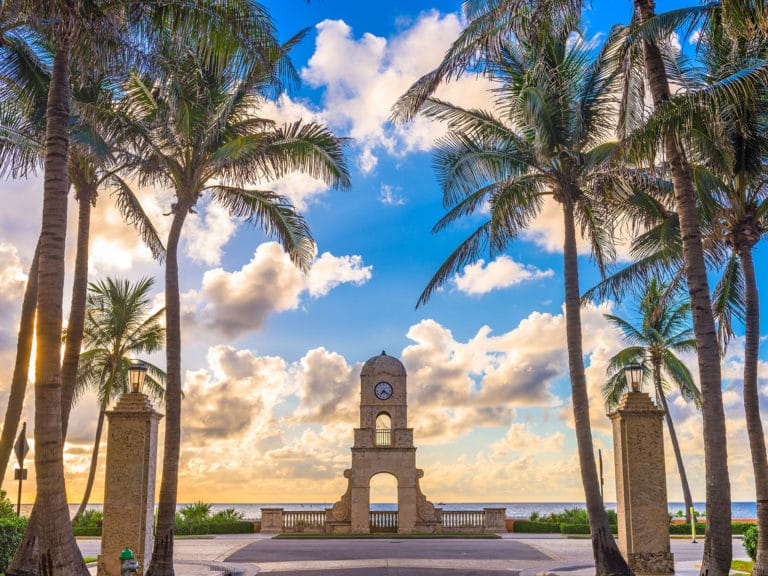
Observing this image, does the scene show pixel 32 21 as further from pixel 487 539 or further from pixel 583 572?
pixel 487 539

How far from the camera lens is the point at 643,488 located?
54.3 ft

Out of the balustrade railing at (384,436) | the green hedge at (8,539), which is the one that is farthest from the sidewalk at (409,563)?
the balustrade railing at (384,436)

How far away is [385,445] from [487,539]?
7.22 meters

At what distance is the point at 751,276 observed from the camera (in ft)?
57.3

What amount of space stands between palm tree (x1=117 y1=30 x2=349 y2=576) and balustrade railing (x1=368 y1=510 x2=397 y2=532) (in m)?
20.8

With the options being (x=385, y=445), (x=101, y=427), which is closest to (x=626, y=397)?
(x=385, y=445)

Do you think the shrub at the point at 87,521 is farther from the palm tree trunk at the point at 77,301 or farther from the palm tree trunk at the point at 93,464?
the palm tree trunk at the point at 77,301

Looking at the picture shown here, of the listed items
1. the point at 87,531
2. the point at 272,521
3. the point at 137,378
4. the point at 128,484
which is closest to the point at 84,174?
the point at 137,378

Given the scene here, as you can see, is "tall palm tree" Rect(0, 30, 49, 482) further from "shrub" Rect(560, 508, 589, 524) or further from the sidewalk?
"shrub" Rect(560, 508, 589, 524)

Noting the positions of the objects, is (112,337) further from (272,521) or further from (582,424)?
(582,424)

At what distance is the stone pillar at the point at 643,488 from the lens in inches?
647

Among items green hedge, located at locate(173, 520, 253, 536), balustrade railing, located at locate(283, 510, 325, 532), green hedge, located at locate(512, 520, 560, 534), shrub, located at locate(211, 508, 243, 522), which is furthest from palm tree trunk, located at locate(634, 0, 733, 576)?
shrub, located at locate(211, 508, 243, 522)

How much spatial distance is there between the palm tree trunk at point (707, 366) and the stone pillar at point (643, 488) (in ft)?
12.0

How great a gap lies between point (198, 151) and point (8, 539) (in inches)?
354
